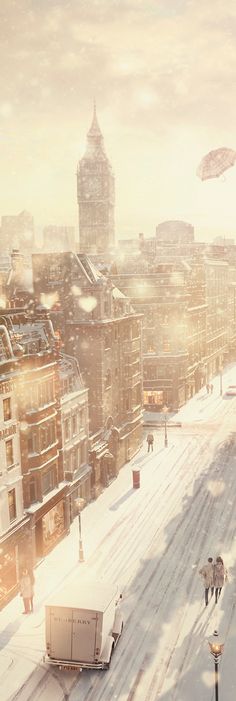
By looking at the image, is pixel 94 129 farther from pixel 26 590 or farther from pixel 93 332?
pixel 26 590

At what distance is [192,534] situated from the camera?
37.7m

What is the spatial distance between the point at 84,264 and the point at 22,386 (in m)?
17.2

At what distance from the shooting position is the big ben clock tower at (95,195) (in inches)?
6280

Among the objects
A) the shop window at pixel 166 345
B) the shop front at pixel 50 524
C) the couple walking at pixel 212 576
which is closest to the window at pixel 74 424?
the shop front at pixel 50 524

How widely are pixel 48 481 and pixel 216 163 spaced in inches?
1009

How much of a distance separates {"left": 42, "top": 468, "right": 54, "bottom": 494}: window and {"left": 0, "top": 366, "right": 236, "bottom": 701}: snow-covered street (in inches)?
148

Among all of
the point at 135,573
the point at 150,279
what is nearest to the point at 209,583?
the point at 135,573

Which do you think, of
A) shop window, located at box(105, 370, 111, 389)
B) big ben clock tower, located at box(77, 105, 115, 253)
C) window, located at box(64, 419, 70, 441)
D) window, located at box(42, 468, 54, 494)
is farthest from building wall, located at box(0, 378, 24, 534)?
big ben clock tower, located at box(77, 105, 115, 253)

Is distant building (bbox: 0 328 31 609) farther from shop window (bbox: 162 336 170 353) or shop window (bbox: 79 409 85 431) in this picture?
shop window (bbox: 162 336 170 353)

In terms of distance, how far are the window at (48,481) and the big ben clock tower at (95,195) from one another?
124478 millimetres

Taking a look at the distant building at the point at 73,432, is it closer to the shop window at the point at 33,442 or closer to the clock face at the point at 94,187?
the shop window at the point at 33,442

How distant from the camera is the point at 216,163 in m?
43.7

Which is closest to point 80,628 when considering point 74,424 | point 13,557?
point 13,557

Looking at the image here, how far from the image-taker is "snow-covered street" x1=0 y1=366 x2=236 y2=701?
941 inches
